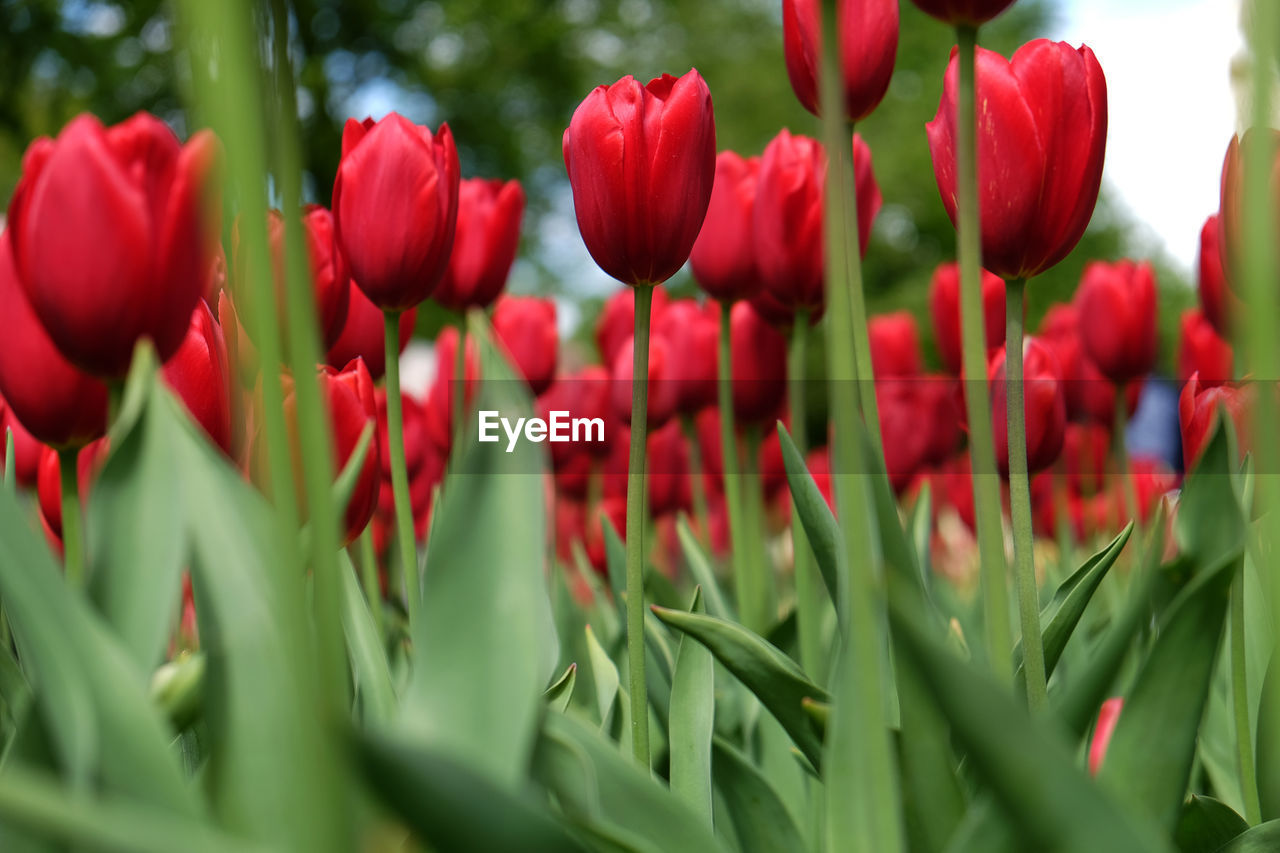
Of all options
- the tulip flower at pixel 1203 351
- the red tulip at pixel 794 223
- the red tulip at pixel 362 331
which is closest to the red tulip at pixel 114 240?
the red tulip at pixel 362 331

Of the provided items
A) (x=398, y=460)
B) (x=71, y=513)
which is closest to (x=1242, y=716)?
(x=398, y=460)

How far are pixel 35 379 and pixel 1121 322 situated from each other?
126 centimetres

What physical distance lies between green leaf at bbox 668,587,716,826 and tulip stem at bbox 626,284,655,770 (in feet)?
0.08

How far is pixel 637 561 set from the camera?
0.60 m

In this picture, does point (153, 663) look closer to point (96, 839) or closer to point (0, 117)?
point (96, 839)

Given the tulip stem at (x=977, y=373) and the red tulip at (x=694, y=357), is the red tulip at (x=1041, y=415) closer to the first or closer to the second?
the tulip stem at (x=977, y=373)

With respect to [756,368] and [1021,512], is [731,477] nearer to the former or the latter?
[756,368]

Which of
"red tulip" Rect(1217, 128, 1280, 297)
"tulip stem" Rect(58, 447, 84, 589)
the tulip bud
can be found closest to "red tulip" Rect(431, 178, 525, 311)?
the tulip bud

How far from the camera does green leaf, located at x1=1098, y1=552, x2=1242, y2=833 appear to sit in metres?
0.49

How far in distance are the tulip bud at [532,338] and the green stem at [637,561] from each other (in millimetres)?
768

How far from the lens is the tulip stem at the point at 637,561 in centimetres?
60

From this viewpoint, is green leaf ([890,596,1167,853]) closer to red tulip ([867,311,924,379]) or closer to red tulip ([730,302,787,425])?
red tulip ([730,302,787,425])

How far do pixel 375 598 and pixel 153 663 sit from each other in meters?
0.43

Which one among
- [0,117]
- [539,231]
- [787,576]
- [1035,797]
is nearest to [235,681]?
[1035,797]
